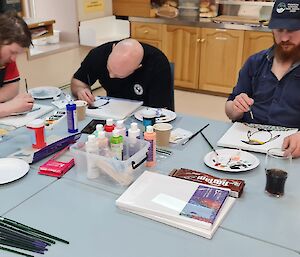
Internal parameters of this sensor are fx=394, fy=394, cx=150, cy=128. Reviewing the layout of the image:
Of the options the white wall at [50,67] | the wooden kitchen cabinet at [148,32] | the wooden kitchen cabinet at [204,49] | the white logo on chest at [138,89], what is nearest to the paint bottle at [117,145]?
the white logo on chest at [138,89]

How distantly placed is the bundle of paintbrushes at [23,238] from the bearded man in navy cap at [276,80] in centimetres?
115

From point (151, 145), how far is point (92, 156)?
245 mm

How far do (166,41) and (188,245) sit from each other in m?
3.83

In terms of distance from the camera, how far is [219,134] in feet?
6.31

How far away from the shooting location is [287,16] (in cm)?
195

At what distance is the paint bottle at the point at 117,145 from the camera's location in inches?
58.6

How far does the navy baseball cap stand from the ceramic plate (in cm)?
72

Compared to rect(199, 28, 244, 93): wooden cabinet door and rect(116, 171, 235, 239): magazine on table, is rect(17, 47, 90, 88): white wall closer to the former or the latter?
rect(199, 28, 244, 93): wooden cabinet door

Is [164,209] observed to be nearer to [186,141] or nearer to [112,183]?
[112,183]

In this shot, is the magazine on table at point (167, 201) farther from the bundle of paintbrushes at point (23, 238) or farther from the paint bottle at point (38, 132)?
the paint bottle at point (38, 132)

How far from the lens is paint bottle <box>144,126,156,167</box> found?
157 centimetres

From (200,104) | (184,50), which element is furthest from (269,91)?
(184,50)

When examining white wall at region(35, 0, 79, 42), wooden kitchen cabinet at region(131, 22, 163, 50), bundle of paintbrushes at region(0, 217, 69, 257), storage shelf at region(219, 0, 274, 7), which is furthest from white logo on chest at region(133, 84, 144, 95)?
storage shelf at region(219, 0, 274, 7)

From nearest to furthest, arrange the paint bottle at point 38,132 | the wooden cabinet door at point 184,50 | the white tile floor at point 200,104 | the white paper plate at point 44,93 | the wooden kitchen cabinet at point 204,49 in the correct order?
the paint bottle at point 38,132 → the white paper plate at point 44,93 → the white tile floor at point 200,104 → the wooden kitchen cabinet at point 204,49 → the wooden cabinet door at point 184,50
